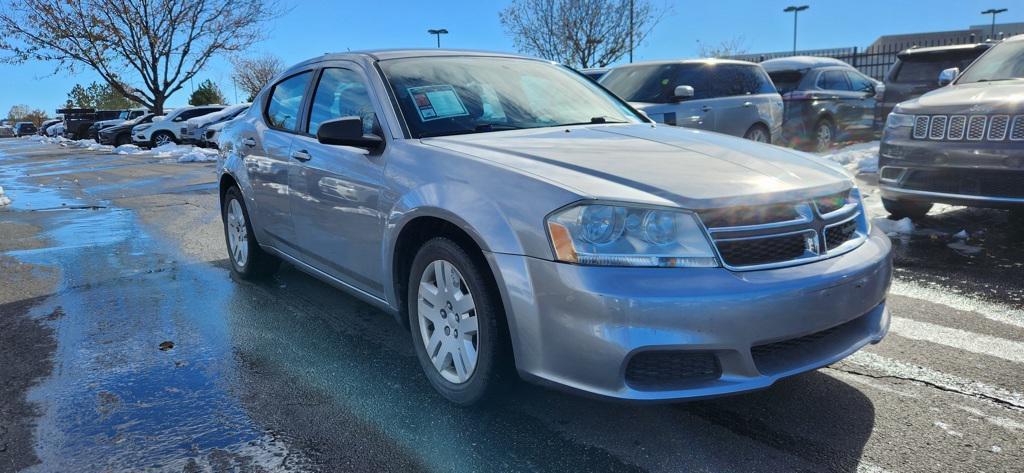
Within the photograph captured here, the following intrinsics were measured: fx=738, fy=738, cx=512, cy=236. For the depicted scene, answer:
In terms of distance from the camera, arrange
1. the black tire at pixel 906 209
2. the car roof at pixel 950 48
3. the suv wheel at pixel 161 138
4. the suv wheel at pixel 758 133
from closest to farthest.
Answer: the black tire at pixel 906 209
the suv wheel at pixel 758 133
the car roof at pixel 950 48
the suv wheel at pixel 161 138

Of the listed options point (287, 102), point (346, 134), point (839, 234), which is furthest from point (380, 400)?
point (287, 102)

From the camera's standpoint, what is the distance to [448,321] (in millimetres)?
3023

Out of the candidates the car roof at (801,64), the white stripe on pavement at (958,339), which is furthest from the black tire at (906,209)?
the car roof at (801,64)

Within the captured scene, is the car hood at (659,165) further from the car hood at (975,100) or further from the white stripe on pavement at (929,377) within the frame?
the car hood at (975,100)

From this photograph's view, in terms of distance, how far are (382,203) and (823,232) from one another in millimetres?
1820

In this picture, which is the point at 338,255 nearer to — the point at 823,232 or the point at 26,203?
the point at 823,232

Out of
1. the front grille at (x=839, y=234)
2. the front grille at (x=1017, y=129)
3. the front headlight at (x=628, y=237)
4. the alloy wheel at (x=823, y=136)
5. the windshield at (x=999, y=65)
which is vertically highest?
the windshield at (x=999, y=65)

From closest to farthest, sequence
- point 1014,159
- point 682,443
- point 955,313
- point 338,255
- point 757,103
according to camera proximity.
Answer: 1. point 682,443
2. point 338,255
3. point 955,313
4. point 1014,159
5. point 757,103

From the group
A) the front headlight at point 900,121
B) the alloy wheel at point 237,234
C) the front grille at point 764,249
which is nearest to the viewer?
the front grille at point 764,249

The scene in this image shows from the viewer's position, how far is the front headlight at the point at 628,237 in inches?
95.9

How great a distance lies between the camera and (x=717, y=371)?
2.49 meters

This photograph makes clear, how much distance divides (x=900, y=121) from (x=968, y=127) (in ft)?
1.88

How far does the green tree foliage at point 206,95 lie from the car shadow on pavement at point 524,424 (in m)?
68.1

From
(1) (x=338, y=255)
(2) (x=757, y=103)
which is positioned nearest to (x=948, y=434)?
(1) (x=338, y=255)
